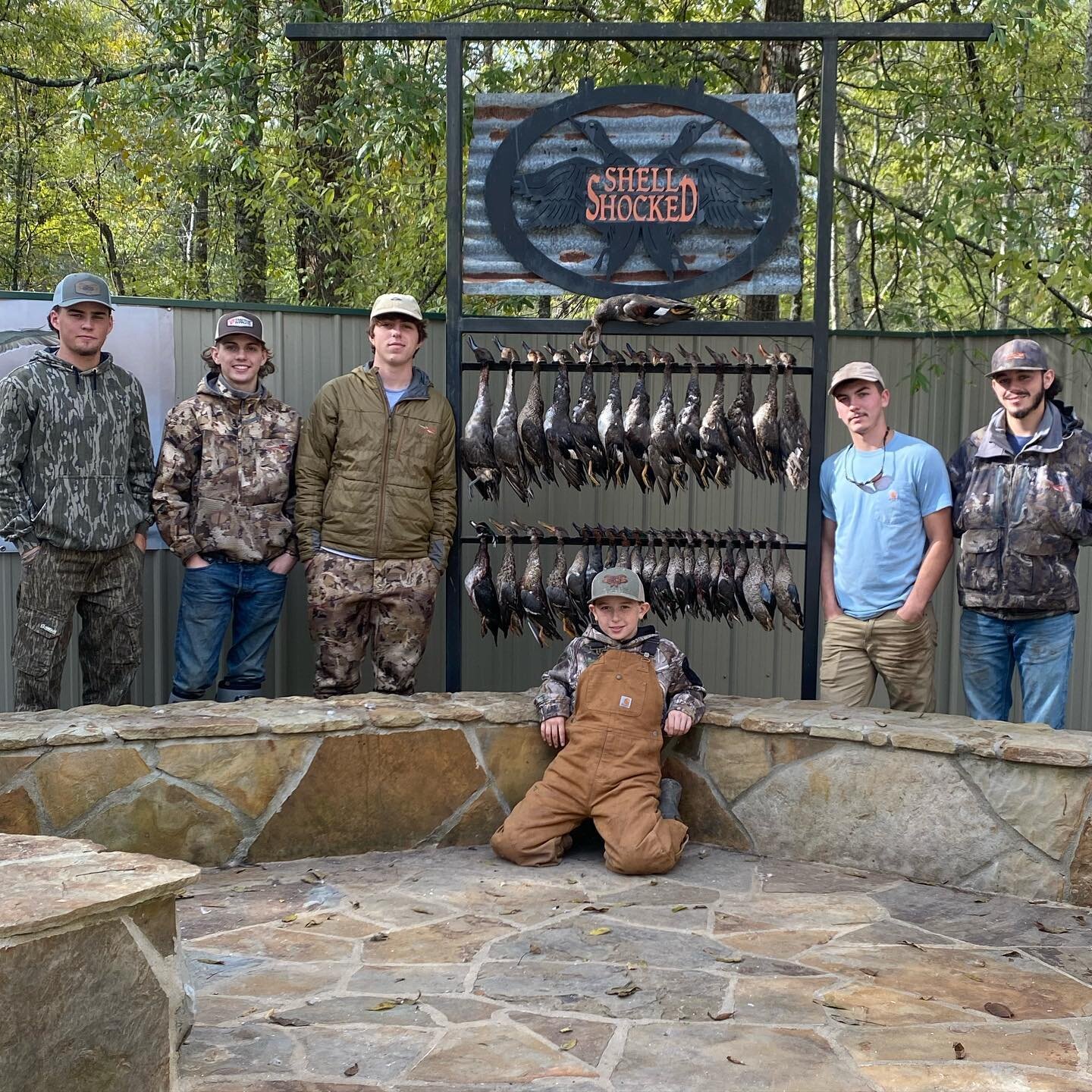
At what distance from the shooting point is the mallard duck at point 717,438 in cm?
555

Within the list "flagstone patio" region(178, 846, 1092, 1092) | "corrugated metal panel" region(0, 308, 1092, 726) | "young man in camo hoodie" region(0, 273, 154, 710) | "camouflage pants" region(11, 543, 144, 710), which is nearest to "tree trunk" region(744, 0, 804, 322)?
"corrugated metal panel" region(0, 308, 1092, 726)

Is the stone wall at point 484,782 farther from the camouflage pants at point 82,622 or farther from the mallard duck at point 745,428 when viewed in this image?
the mallard duck at point 745,428

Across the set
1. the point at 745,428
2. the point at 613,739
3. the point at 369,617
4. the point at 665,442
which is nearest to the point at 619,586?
the point at 613,739

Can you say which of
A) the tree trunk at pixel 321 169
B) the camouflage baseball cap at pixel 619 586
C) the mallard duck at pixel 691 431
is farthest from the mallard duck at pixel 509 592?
the tree trunk at pixel 321 169

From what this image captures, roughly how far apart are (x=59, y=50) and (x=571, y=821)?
1326 cm

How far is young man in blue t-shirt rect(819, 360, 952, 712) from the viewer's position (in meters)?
5.29

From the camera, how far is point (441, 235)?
10.9m

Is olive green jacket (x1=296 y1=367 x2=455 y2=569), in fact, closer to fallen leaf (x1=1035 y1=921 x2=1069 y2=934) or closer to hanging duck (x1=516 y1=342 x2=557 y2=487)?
hanging duck (x1=516 y1=342 x2=557 y2=487)

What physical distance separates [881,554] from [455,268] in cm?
228

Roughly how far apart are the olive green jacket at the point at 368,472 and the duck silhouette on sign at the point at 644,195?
1073 millimetres

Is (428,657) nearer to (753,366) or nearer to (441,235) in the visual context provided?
(753,366)

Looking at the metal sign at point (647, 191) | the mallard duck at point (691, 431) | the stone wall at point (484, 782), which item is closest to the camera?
the stone wall at point (484, 782)

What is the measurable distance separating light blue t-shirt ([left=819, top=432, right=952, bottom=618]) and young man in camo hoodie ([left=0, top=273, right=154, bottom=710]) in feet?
9.98

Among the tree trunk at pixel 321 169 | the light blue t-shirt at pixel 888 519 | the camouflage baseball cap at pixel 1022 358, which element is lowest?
the light blue t-shirt at pixel 888 519
